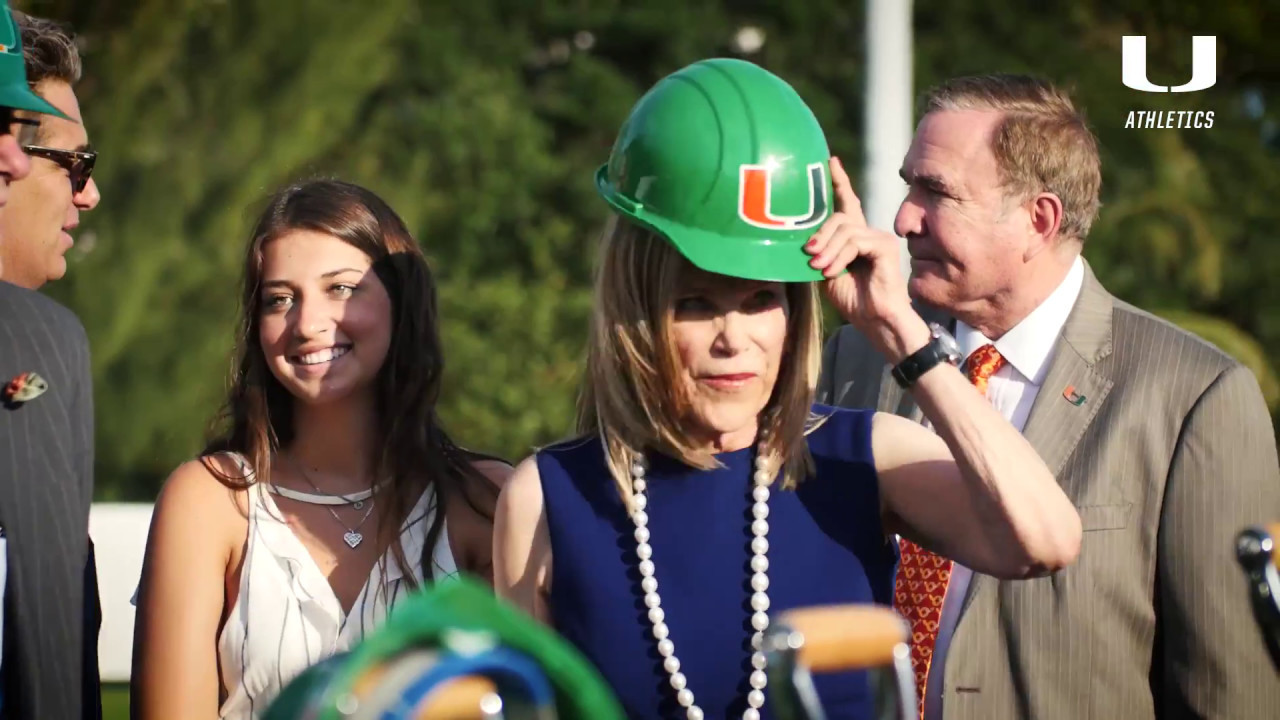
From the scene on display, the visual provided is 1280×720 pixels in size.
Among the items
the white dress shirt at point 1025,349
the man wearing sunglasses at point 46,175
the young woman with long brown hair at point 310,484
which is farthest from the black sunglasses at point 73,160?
the white dress shirt at point 1025,349

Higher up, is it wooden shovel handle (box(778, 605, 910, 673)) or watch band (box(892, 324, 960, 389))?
watch band (box(892, 324, 960, 389))

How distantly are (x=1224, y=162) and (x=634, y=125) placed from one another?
11830 mm

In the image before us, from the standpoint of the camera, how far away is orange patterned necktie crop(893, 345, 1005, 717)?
367 centimetres

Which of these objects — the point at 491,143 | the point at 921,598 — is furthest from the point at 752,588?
the point at 491,143

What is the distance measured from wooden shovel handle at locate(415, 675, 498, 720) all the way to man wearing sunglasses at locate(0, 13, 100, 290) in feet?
7.69

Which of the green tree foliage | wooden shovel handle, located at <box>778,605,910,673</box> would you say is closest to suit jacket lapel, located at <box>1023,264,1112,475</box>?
wooden shovel handle, located at <box>778,605,910,673</box>

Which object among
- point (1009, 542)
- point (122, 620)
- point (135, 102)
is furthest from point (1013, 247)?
point (135, 102)

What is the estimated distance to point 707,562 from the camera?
2.86 metres

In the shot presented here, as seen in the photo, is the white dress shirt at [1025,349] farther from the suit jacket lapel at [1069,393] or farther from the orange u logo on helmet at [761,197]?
the orange u logo on helmet at [761,197]

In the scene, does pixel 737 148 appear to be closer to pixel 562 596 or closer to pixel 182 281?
pixel 562 596

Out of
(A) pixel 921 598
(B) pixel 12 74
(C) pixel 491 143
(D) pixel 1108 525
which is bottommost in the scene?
(A) pixel 921 598

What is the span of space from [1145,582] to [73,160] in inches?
104

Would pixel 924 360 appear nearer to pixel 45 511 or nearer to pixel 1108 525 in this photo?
pixel 1108 525

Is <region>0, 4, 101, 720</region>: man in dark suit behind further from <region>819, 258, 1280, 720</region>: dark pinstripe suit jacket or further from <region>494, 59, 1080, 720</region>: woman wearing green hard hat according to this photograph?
<region>819, 258, 1280, 720</region>: dark pinstripe suit jacket
